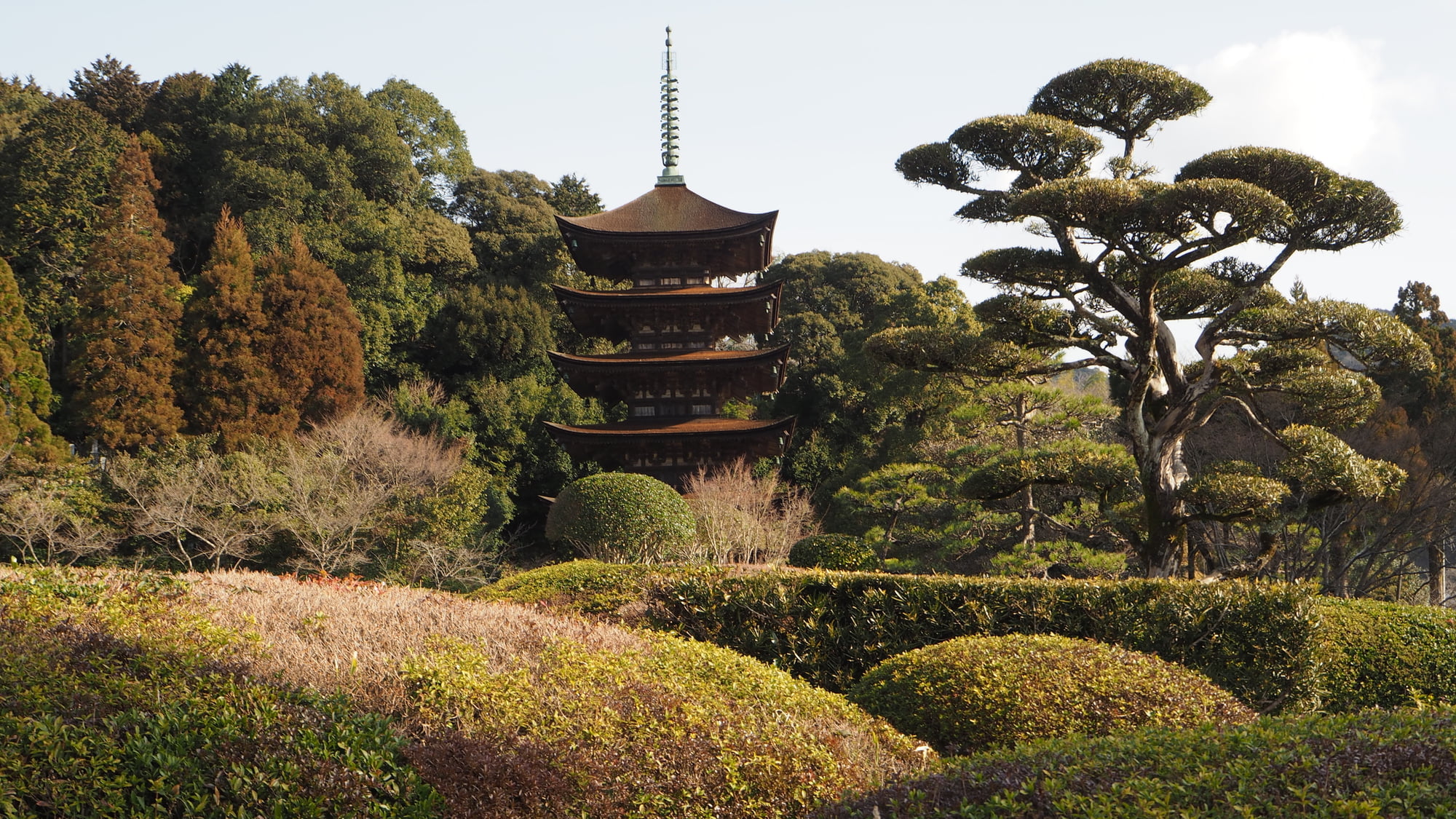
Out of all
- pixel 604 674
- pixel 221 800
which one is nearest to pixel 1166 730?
pixel 604 674

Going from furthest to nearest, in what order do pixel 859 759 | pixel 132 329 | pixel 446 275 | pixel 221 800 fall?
1. pixel 446 275
2. pixel 132 329
3. pixel 859 759
4. pixel 221 800

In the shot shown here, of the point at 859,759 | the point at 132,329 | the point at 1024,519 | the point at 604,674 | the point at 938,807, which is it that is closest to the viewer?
→ the point at 938,807

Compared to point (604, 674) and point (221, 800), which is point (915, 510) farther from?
point (221, 800)

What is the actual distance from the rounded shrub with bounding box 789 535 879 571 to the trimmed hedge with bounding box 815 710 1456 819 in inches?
354

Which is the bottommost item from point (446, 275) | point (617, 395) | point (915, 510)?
point (915, 510)

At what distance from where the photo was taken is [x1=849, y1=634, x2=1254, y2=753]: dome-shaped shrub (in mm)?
5641

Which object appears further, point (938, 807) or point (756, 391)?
point (756, 391)

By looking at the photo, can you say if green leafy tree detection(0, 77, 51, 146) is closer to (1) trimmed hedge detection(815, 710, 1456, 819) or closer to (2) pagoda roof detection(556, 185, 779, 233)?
(2) pagoda roof detection(556, 185, 779, 233)

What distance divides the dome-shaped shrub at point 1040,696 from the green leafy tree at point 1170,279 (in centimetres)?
408

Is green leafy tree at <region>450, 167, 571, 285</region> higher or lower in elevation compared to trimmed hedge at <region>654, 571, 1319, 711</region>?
higher

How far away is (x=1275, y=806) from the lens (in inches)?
121

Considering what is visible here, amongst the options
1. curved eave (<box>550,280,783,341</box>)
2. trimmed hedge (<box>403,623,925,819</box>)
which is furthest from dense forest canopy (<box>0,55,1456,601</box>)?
trimmed hedge (<box>403,623,925,819</box>)

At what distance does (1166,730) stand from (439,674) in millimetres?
3190

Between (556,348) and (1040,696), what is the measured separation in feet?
85.8
